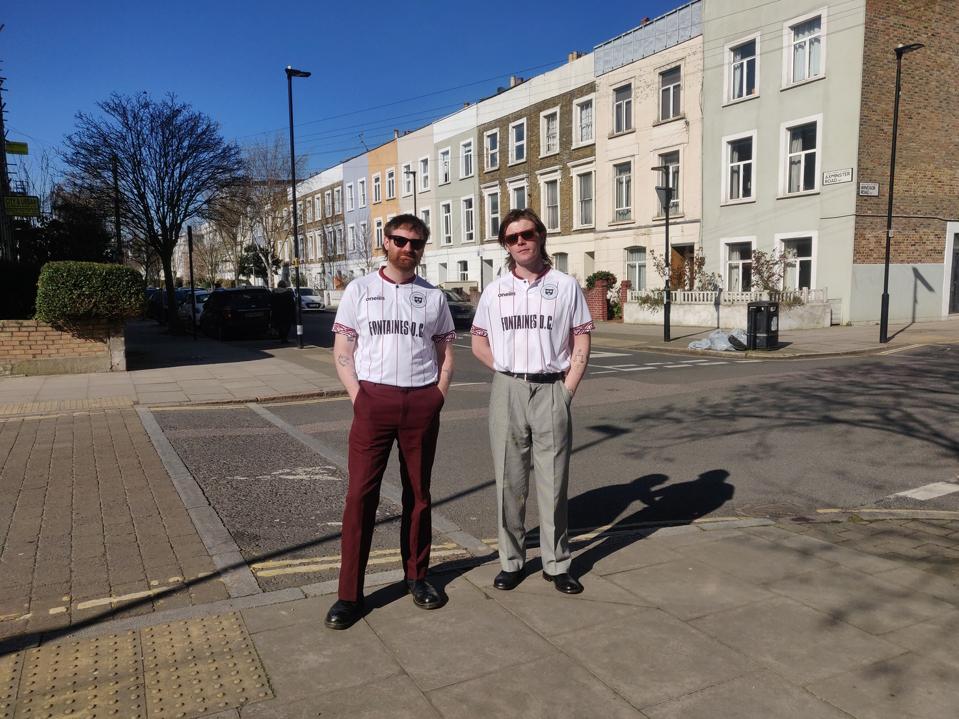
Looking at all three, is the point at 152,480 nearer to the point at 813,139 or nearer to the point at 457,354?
the point at 457,354

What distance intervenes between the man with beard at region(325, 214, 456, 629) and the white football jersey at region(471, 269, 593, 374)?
349 mm

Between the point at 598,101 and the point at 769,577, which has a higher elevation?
the point at 598,101

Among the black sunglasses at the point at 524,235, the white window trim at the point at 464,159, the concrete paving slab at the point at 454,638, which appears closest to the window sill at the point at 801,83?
the white window trim at the point at 464,159

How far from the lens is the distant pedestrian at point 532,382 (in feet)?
12.5

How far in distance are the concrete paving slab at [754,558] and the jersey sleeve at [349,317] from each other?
239 centimetres

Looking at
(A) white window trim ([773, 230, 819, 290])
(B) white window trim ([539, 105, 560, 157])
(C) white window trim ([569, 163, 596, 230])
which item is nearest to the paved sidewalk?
(A) white window trim ([773, 230, 819, 290])

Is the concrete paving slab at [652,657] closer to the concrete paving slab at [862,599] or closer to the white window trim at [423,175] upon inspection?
the concrete paving slab at [862,599]

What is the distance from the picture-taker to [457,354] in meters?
19.1

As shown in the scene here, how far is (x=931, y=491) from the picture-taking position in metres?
5.97

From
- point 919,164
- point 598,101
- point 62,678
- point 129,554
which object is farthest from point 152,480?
point 598,101

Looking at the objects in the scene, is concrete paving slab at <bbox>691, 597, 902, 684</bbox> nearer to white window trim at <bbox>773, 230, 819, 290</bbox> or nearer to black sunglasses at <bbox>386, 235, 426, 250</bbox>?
black sunglasses at <bbox>386, 235, 426, 250</bbox>

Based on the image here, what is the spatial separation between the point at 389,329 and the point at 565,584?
1623 millimetres

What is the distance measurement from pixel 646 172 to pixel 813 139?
22.2ft

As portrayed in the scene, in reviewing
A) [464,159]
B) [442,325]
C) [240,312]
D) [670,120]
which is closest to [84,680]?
[442,325]
